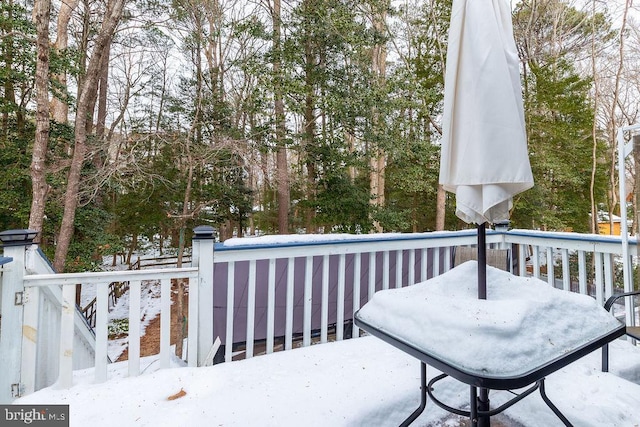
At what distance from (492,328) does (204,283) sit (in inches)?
71.5

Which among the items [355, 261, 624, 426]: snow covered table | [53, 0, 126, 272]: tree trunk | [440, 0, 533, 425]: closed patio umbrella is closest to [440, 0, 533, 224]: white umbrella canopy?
[440, 0, 533, 425]: closed patio umbrella

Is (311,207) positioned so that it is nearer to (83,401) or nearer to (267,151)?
(267,151)


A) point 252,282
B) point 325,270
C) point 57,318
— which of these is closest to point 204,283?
point 252,282

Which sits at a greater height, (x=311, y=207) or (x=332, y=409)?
(x=311, y=207)

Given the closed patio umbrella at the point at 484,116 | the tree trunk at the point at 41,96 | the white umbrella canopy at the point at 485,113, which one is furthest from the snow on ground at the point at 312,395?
the tree trunk at the point at 41,96

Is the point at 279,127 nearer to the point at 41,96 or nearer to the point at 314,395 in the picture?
the point at 41,96

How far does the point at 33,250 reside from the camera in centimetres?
216

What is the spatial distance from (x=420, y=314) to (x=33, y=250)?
2.39 metres

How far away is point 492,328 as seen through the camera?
1.10 meters

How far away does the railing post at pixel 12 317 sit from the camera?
1947 millimetres

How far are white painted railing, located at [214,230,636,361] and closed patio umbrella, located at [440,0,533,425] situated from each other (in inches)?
58.8

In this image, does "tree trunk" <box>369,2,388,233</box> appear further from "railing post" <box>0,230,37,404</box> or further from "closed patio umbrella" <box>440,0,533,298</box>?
"railing post" <box>0,230,37,404</box>

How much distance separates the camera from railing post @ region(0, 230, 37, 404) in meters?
1.95

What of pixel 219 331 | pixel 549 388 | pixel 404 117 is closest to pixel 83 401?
pixel 219 331
